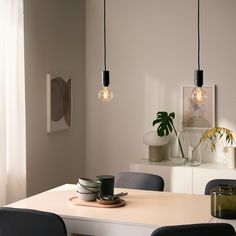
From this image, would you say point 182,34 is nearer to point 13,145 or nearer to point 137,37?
point 137,37

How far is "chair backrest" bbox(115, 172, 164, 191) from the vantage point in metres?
3.77

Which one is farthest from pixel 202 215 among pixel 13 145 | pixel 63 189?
pixel 13 145

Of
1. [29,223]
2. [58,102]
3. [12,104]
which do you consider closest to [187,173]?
[58,102]

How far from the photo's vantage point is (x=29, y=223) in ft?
8.70

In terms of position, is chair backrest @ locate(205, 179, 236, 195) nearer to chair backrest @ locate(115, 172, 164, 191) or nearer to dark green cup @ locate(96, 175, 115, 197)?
chair backrest @ locate(115, 172, 164, 191)

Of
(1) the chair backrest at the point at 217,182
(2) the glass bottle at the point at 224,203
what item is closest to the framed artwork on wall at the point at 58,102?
(1) the chair backrest at the point at 217,182

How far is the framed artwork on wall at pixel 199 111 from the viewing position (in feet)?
16.0

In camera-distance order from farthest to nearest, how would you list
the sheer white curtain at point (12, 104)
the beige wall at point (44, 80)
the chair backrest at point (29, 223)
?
the beige wall at point (44, 80), the sheer white curtain at point (12, 104), the chair backrest at point (29, 223)

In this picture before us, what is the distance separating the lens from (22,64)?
4105 mm

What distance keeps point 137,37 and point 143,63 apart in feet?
0.94

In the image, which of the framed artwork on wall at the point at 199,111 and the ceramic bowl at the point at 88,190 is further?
the framed artwork on wall at the point at 199,111

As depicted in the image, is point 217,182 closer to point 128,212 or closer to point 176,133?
point 128,212

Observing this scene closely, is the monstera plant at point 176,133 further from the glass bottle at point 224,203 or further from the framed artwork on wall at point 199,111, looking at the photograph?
the glass bottle at point 224,203

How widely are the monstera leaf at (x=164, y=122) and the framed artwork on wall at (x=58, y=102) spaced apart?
0.92 meters
